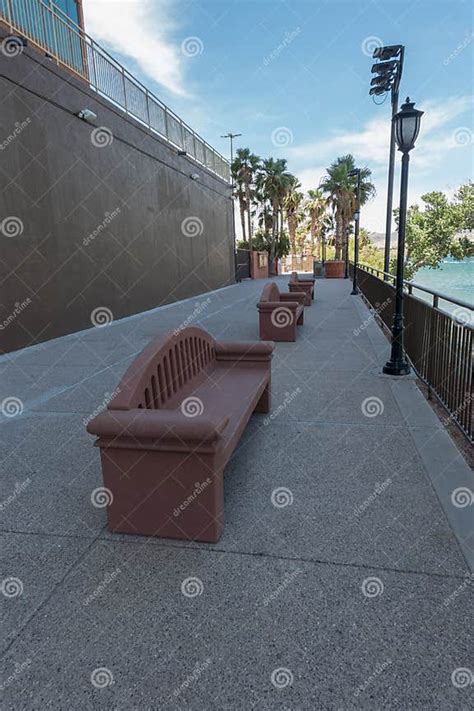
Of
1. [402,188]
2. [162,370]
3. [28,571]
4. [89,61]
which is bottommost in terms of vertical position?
[28,571]

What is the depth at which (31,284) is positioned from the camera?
8.91 meters

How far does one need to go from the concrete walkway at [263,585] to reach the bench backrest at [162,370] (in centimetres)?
78

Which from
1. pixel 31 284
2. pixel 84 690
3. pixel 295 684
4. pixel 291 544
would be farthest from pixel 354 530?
pixel 31 284

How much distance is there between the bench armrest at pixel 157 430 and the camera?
2379mm

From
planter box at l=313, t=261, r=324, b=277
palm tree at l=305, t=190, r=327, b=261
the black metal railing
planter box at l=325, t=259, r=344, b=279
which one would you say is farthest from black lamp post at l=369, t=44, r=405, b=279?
palm tree at l=305, t=190, r=327, b=261

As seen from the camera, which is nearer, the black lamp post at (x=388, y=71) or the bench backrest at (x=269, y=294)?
the bench backrest at (x=269, y=294)

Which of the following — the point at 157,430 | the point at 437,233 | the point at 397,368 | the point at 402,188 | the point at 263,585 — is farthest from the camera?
the point at 437,233

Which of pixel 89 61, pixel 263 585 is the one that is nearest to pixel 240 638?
pixel 263 585

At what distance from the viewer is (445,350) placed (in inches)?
178

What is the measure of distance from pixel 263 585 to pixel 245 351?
2462 millimetres

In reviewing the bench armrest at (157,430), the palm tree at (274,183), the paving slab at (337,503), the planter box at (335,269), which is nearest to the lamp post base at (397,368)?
the paving slab at (337,503)

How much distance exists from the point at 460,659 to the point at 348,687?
487 millimetres

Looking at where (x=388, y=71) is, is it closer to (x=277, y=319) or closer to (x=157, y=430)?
(x=277, y=319)

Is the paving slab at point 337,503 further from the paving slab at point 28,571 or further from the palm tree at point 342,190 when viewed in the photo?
the palm tree at point 342,190
